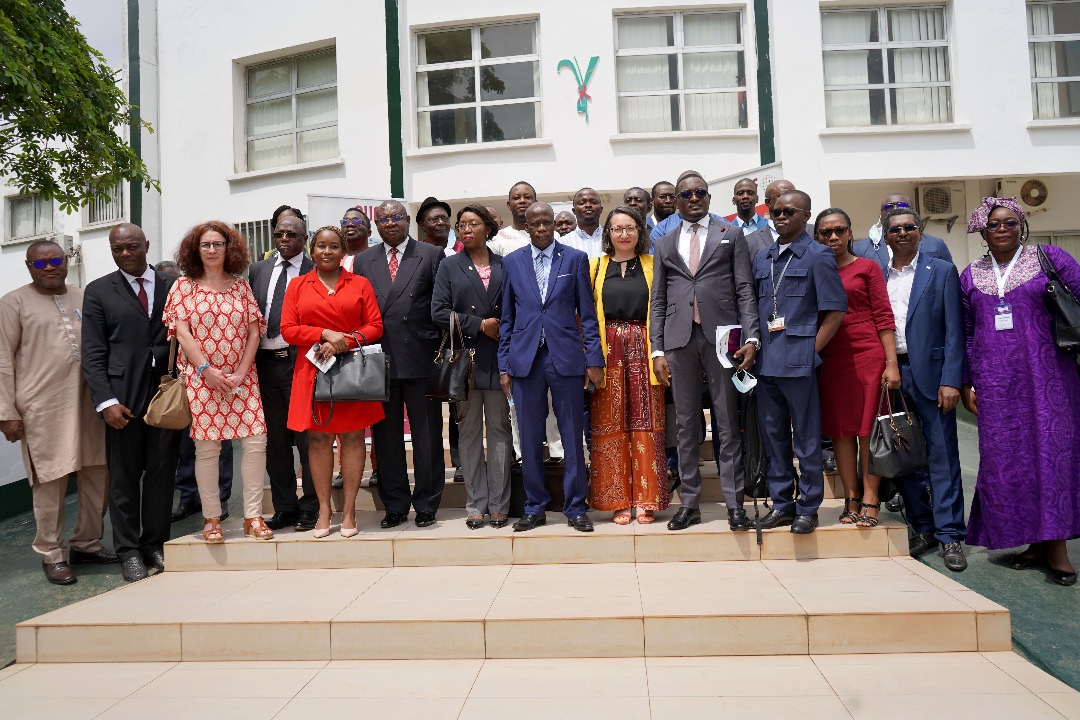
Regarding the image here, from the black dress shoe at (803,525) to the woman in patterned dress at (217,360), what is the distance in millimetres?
3264

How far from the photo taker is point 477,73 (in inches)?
440

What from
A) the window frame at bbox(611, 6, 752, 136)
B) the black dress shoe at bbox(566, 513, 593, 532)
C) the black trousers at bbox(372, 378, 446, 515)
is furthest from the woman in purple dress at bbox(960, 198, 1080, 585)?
the window frame at bbox(611, 6, 752, 136)

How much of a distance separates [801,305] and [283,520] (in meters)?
3.69

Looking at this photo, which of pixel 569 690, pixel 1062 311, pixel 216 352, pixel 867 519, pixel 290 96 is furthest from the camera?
pixel 290 96

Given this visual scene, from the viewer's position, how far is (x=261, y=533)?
198 inches

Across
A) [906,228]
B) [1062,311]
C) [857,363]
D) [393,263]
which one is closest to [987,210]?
[906,228]

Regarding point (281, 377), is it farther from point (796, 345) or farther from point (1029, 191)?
point (1029, 191)

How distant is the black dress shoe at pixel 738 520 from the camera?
4.69 m

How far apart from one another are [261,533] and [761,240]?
412 centimetres

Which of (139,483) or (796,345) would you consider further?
(139,483)

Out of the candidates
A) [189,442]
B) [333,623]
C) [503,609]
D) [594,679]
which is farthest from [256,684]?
[189,442]

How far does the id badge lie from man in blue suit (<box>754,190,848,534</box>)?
86 cm

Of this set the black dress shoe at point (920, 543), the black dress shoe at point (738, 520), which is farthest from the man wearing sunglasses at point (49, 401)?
the black dress shoe at point (920, 543)

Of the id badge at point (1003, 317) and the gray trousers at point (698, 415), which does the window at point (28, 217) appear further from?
the id badge at point (1003, 317)
